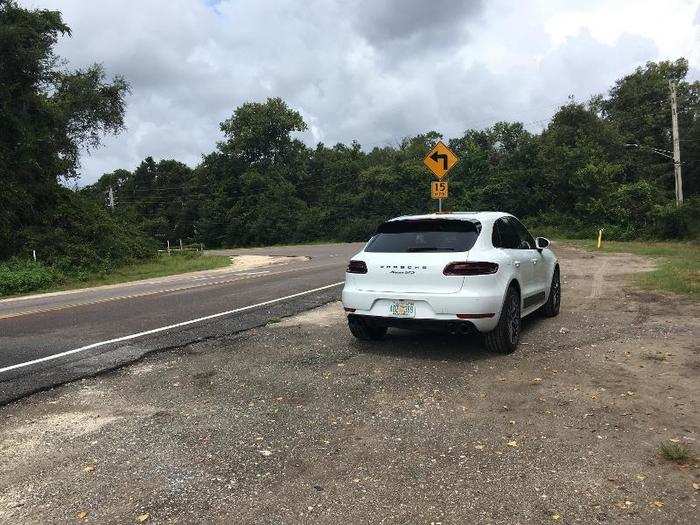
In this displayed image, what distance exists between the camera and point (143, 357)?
6.78 metres

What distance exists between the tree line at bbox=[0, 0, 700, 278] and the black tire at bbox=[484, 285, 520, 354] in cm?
2179

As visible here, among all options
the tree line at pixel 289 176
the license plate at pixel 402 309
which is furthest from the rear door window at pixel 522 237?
the tree line at pixel 289 176

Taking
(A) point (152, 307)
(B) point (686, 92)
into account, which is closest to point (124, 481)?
(A) point (152, 307)

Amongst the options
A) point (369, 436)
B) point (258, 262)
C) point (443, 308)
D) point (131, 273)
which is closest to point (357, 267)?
point (443, 308)

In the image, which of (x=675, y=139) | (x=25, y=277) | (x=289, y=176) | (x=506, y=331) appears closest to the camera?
(x=506, y=331)

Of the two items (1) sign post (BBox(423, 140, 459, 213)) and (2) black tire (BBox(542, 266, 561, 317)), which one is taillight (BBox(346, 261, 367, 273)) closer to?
(2) black tire (BBox(542, 266, 561, 317))

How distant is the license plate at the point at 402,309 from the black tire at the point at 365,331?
0.79 meters

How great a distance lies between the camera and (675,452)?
3.64 meters

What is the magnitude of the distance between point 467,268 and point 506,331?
3.13 ft

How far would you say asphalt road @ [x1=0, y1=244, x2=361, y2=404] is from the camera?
6371mm

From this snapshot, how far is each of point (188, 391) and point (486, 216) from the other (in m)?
4.02

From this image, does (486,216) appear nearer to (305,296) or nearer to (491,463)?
(491,463)

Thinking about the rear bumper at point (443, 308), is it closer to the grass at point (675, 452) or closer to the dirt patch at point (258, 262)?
the grass at point (675, 452)

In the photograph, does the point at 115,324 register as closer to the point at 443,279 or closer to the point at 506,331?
the point at 443,279
